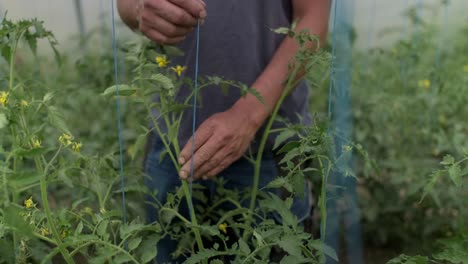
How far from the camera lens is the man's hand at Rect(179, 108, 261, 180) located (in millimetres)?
1437

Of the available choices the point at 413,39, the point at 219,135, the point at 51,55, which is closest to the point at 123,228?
the point at 219,135

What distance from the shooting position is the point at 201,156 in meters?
1.44

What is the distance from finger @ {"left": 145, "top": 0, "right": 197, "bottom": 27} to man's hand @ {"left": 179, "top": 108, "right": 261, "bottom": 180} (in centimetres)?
24

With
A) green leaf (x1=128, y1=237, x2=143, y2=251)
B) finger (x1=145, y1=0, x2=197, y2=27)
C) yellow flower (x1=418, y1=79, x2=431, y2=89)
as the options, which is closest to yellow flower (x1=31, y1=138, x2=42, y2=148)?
green leaf (x1=128, y1=237, x2=143, y2=251)

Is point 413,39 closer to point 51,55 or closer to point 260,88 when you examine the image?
point 260,88

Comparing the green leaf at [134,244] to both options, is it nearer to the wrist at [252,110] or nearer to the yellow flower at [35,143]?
the yellow flower at [35,143]

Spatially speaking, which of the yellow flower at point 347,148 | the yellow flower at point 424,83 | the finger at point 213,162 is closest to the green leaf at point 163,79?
the finger at point 213,162

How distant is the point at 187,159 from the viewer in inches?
56.3

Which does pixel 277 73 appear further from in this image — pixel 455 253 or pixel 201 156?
pixel 455 253

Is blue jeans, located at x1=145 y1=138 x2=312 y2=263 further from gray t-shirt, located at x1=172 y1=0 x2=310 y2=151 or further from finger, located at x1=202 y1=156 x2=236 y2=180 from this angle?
finger, located at x1=202 y1=156 x2=236 y2=180

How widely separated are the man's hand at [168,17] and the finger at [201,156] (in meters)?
0.23

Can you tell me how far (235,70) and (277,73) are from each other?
0.12m

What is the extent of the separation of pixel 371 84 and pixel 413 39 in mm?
461

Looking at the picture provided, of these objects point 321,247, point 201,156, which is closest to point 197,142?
point 201,156
